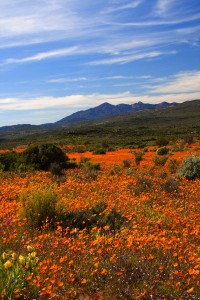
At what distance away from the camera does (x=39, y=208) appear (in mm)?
7730

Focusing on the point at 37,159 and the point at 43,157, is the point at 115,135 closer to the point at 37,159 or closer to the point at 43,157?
the point at 37,159

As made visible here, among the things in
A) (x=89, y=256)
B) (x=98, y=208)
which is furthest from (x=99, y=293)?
(x=98, y=208)

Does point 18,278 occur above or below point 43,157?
below

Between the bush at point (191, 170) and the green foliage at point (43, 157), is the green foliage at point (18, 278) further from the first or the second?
the green foliage at point (43, 157)

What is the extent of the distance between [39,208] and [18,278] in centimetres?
348

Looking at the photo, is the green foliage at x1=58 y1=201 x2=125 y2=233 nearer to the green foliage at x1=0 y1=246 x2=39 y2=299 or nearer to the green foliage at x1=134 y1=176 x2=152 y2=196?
the green foliage at x1=0 y1=246 x2=39 y2=299

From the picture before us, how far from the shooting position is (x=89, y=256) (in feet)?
16.9

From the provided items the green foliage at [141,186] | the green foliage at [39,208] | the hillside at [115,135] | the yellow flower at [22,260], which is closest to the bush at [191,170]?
the green foliage at [141,186]

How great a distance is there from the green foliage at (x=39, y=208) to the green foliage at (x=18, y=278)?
→ 279 cm

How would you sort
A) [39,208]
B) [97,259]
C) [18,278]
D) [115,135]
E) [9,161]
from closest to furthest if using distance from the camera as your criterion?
[18,278] < [97,259] < [39,208] < [9,161] < [115,135]

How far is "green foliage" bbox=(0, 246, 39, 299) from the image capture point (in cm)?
403

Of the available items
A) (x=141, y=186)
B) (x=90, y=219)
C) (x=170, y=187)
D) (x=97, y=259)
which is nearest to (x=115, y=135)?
(x=170, y=187)

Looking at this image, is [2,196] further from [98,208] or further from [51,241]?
[51,241]

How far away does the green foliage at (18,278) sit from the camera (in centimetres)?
403
